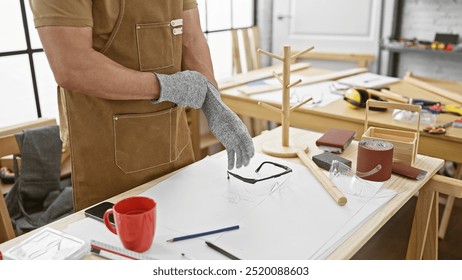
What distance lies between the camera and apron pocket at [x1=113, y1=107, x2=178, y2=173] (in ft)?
3.98

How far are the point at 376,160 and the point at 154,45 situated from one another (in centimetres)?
66

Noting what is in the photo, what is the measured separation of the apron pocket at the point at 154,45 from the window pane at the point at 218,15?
2466 millimetres

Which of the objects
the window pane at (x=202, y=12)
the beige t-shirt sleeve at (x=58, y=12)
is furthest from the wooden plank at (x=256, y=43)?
the beige t-shirt sleeve at (x=58, y=12)

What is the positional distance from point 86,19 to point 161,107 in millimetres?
332

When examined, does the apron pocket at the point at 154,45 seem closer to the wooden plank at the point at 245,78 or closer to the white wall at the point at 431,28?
the wooden plank at the point at 245,78

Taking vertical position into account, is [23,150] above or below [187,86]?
below

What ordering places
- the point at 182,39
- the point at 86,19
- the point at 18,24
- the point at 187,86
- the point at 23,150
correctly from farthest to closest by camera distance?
the point at 18,24, the point at 23,150, the point at 182,39, the point at 187,86, the point at 86,19

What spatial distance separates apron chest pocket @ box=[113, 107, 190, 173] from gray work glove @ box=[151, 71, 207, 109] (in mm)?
107

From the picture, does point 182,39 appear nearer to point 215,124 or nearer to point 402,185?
point 215,124

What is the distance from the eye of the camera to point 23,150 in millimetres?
1604

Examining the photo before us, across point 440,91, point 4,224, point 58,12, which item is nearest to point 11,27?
point 4,224

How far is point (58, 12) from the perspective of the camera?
0.96 meters

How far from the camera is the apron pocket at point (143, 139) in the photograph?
121cm
